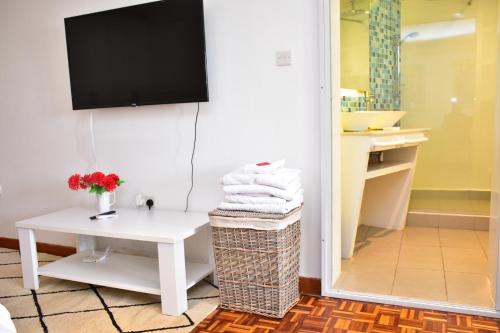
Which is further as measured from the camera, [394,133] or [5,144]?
[5,144]

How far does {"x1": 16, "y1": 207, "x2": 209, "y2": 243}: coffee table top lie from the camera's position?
2.21 meters

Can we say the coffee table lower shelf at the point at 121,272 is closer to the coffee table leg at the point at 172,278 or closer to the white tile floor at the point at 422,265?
the coffee table leg at the point at 172,278

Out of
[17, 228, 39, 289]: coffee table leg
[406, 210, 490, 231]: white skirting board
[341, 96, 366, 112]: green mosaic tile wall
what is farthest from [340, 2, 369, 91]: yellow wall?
[17, 228, 39, 289]: coffee table leg

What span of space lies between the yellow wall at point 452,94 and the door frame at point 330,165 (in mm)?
2169

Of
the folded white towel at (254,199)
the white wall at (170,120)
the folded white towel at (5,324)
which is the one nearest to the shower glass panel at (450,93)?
the white wall at (170,120)

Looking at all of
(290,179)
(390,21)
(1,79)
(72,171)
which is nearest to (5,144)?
(1,79)

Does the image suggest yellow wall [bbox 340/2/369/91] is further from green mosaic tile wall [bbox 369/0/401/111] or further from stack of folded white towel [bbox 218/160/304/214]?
stack of folded white towel [bbox 218/160/304/214]

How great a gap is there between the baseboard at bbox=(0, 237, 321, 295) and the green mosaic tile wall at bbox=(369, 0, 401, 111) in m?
2.15

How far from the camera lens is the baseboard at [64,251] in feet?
7.84

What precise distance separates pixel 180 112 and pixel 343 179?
1.17 meters

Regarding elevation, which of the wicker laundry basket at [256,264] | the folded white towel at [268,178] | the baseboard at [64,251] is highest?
the folded white towel at [268,178]

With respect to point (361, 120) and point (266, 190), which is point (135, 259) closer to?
point (266, 190)

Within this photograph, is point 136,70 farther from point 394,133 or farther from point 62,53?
point 394,133

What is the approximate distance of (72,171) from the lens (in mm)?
3098
